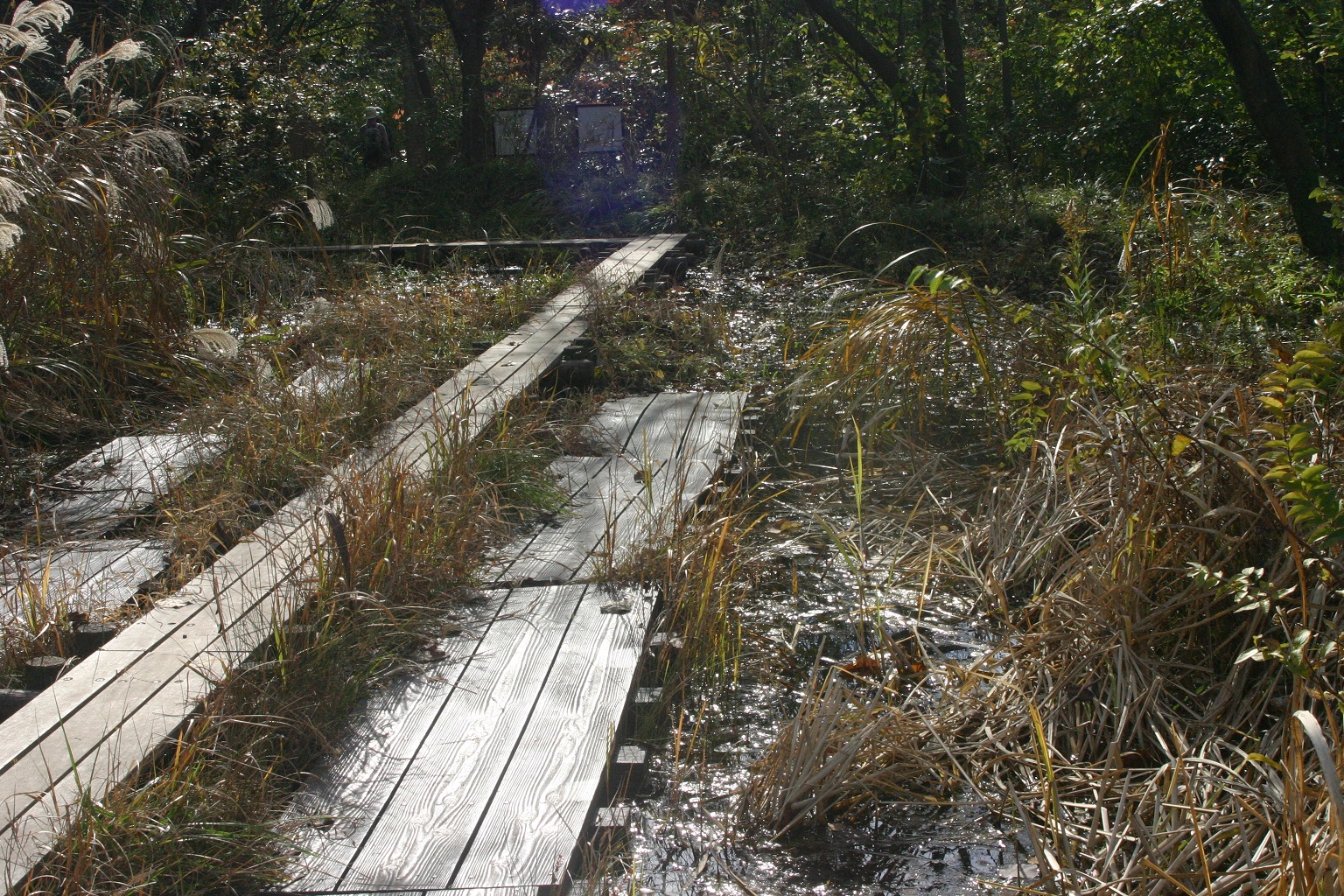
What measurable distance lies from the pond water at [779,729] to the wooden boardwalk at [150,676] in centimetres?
99

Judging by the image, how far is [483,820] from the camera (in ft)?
7.48

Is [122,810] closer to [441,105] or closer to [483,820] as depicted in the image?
[483,820]

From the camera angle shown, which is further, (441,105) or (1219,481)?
(441,105)

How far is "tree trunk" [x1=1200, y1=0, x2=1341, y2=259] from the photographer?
24.5 ft

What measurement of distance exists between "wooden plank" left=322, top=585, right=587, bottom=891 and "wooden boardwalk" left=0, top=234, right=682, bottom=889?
0.50 m

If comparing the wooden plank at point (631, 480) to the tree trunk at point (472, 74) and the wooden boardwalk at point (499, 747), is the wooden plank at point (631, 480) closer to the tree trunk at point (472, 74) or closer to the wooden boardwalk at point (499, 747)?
the wooden boardwalk at point (499, 747)

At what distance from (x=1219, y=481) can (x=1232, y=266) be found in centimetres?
335

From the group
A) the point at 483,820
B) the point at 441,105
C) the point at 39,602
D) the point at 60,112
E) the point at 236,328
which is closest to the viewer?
the point at 483,820

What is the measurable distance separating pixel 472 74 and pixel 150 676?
44.8 ft

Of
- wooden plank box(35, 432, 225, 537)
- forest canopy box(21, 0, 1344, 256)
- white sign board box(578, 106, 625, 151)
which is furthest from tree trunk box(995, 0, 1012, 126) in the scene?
wooden plank box(35, 432, 225, 537)

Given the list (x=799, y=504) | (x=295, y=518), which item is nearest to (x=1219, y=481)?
(x=799, y=504)

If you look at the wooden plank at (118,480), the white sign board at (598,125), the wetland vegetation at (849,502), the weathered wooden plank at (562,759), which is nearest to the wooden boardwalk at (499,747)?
the weathered wooden plank at (562,759)

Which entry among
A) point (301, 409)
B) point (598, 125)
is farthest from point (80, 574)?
A: point (598, 125)

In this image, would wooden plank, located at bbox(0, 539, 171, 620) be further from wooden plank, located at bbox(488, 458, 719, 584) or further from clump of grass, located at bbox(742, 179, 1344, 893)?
clump of grass, located at bbox(742, 179, 1344, 893)
